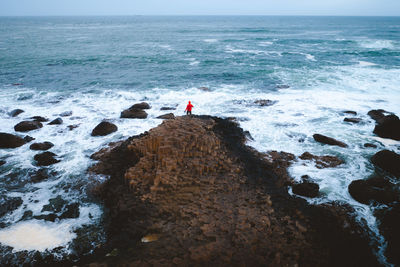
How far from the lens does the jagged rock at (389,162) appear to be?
28.2 feet

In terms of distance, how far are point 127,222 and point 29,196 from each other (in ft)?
13.0

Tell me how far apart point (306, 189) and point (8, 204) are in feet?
30.2

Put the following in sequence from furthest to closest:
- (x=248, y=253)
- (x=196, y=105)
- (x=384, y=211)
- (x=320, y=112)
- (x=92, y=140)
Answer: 1. (x=196, y=105)
2. (x=320, y=112)
3. (x=92, y=140)
4. (x=384, y=211)
5. (x=248, y=253)

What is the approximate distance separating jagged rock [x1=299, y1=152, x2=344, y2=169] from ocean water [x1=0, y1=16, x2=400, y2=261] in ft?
0.89

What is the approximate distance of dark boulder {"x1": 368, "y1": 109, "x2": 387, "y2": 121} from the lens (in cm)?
1335

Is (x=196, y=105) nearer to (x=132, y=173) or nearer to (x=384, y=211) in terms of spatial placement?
(x=132, y=173)

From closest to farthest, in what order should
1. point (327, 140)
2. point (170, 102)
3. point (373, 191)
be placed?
point (373, 191) → point (327, 140) → point (170, 102)

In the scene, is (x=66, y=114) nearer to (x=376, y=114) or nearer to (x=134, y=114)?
(x=134, y=114)

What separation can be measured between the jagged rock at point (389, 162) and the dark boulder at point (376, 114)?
210 inches

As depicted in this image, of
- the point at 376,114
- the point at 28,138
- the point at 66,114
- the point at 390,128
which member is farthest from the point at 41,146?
the point at 376,114

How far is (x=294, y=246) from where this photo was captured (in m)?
5.45

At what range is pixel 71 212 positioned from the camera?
7.05 m

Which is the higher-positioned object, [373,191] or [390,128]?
[390,128]

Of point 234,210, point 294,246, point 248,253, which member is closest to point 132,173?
point 234,210
